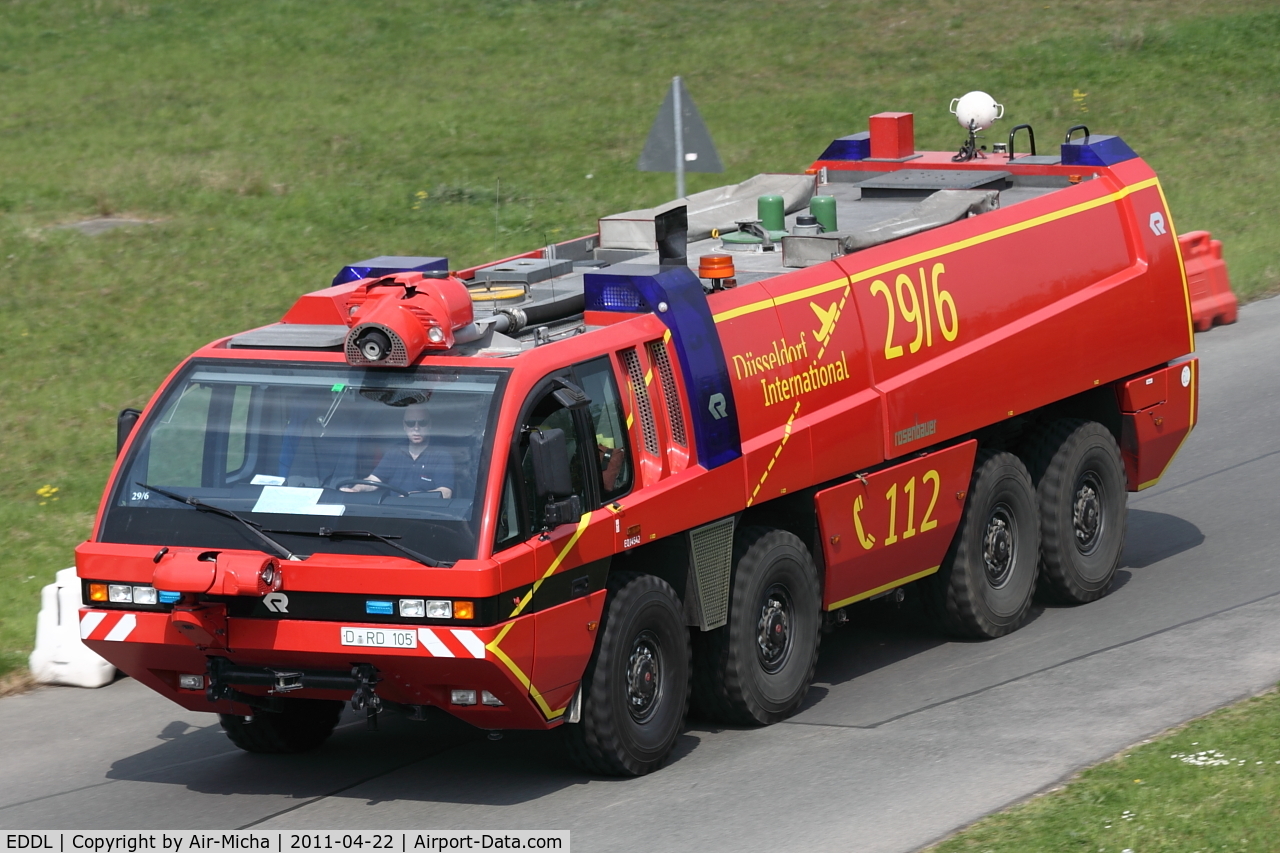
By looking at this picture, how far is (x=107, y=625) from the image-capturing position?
8.59 metres

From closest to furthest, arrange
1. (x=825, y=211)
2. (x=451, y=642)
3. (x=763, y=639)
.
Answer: (x=451, y=642), (x=763, y=639), (x=825, y=211)

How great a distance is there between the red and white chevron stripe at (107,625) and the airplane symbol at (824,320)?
3.87m

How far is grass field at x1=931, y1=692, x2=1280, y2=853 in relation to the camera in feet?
25.2

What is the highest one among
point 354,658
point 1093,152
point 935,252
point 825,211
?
point 1093,152

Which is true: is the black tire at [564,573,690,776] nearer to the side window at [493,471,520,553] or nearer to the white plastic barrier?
the side window at [493,471,520,553]

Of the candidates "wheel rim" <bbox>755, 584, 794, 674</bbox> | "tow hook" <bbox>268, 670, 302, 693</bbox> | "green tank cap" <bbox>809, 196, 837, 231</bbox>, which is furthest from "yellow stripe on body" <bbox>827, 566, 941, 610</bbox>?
"tow hook" <bbox>268, 670, 302, 693</bbox>

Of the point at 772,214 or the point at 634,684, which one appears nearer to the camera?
the point at 634,684

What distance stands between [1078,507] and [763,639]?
11.1 feet

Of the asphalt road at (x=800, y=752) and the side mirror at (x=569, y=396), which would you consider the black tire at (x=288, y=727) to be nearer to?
the asphalt road at (x=800, y=752)

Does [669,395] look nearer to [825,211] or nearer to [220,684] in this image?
[220,684]

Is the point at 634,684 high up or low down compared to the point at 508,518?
down

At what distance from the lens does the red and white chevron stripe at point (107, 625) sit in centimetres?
853

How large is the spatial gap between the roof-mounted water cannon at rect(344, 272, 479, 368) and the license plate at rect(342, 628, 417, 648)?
46.9 inches

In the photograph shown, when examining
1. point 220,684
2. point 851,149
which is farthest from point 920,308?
point 220,684
